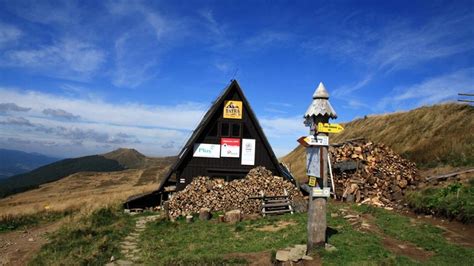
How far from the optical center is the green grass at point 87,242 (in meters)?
12.2

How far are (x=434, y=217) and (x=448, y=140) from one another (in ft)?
39.0

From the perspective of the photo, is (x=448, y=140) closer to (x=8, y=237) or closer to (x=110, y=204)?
(x=110, y=204)

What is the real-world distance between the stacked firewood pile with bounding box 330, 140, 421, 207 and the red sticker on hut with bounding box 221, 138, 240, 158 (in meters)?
7.07

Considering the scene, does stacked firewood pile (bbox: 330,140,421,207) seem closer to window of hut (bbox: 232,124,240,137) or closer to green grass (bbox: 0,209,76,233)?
window of hut (bbox: 232,124,240,137)

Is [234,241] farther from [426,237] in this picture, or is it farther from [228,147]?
[228,147]

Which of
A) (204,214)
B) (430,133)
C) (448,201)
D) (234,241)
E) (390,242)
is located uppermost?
(430,133)

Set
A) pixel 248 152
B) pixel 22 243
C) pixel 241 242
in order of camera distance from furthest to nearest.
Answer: pixel 248 152 < pixel 22 243 < pixel 241 242

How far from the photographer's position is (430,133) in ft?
94.6

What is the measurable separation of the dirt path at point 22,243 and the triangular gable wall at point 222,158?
7442mm

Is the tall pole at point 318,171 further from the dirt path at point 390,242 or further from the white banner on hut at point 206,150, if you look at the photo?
the white banner on hut at point 206,150

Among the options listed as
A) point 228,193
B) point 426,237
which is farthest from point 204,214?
point 426,237

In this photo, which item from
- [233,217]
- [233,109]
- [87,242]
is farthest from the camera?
[233,109]

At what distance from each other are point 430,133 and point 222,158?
57.9ft

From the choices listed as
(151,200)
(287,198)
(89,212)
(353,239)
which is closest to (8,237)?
(89,212)
